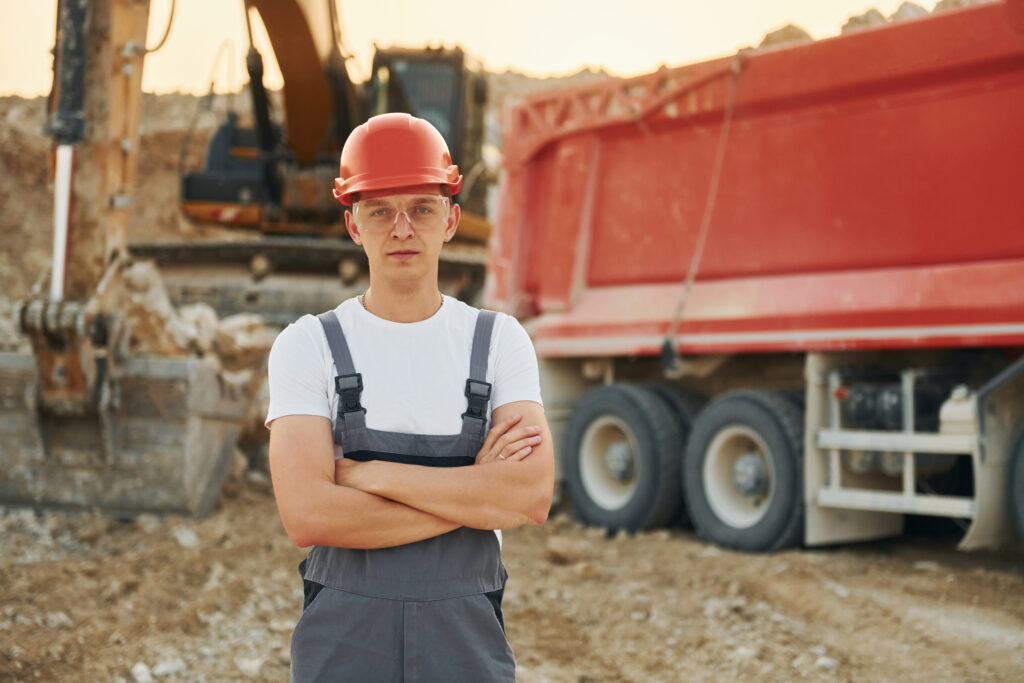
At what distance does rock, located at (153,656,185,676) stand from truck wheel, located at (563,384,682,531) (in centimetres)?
351

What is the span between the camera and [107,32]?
6.48 meters

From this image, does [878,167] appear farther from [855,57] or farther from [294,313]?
[294,313]

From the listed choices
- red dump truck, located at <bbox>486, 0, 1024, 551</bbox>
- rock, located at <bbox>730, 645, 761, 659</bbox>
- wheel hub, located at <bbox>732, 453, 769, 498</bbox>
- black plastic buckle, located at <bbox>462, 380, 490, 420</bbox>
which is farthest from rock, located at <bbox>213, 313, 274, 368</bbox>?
black plastic buckle, located at <bbox>462, 380, 490, 420</bbox>

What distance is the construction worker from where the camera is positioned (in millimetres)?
1923

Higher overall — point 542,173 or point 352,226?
point 542,173

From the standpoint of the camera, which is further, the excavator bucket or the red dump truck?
the excavator bucket

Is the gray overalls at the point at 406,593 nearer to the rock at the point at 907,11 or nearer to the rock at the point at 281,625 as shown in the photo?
the rock at the point at 281,625

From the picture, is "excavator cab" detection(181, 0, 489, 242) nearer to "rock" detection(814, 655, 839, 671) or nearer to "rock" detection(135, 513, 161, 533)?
"rock" detection(135, 513, 161, 533)

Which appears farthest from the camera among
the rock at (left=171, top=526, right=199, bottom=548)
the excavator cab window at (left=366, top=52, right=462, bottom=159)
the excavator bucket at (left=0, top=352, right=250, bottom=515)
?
the excavator cab window at (left=366, top=52, right=462, bottom=159)

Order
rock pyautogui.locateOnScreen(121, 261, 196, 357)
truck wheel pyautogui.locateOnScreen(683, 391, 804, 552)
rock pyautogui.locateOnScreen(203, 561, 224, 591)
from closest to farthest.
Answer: rock pyautogui.locateOnScreen(203, 561, 224, 591)
truck wheel pyautogui.locateOnScreen(683, 391, 804, 552)
rock pyautogui.locateOnScreen(121, 261, 196, 357)

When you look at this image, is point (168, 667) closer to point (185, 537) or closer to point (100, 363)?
point (185, 537)

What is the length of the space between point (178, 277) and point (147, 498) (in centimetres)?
581

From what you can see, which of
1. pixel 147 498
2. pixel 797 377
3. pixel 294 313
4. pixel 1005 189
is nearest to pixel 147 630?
pixel 147 498

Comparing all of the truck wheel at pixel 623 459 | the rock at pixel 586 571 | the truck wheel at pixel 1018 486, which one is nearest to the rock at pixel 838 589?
the truck wheel at pixel 1018 486
